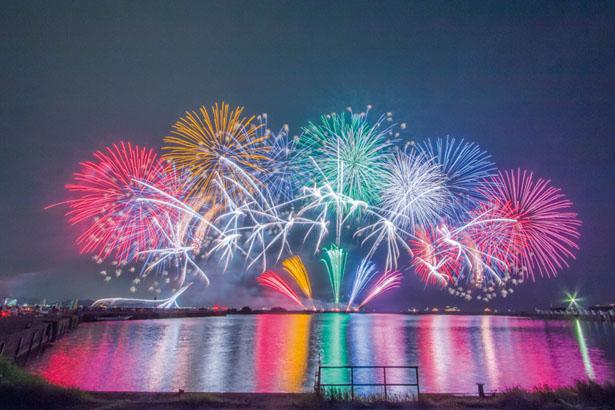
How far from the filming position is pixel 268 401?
14.7 m

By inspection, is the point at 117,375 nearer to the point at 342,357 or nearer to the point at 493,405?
the point at 342,357

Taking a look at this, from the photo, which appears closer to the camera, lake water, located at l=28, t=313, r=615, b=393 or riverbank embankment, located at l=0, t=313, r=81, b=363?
lake water, located at l=28, t=313, r=615, b=393

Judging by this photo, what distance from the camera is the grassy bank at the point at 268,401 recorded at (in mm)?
13516

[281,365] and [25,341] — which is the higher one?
[25,341]

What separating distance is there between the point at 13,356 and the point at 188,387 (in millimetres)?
15293

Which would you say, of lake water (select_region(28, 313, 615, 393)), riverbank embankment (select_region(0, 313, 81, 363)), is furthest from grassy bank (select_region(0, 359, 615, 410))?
riverbank embankment (select_region(0, 313, 81, 363))

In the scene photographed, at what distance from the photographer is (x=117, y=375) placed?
2714 centimetres

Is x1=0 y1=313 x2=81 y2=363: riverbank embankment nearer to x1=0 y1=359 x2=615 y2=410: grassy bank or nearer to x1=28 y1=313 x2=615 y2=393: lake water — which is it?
x1=28 y1=313 x2=615 y2=393: lake water

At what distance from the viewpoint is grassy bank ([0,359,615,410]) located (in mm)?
13516

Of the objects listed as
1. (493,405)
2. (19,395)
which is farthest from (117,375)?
(493,405)

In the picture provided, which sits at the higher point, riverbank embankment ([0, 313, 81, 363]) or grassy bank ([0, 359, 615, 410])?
riverbank embankment ([0, 313, 81, 363])

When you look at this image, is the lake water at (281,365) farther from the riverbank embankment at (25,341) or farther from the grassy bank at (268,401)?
the grassy bank at (268,401)

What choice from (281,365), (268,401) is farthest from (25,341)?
(268,401)

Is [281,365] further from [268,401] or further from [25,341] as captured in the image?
[25,341]
